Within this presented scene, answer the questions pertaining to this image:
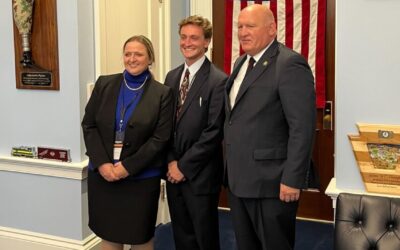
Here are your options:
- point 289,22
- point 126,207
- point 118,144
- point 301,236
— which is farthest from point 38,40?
point 301,236

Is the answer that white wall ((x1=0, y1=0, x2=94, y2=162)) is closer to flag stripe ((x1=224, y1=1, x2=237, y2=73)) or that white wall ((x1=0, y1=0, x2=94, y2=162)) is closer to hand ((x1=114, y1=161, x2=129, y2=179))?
hand ((x1=114, y1=161, x2=129, y2=179))

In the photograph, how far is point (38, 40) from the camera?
114 inches

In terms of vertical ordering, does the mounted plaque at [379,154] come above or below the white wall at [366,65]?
below

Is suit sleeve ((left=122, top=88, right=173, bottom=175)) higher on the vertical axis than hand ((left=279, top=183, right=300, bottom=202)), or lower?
higher

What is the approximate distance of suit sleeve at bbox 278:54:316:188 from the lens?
6.52 ft

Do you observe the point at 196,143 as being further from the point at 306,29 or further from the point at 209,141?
the point at 306,29

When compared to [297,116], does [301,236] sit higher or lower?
lower

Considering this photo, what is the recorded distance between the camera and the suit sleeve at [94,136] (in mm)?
2398

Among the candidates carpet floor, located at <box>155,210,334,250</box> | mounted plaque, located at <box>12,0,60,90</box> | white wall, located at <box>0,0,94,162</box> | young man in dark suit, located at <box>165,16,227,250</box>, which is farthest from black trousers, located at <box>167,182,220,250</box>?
mounted plaque, located at <box>12,0,60,90</box>

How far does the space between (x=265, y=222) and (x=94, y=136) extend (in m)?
0.93

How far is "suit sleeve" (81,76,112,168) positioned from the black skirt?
0.10m

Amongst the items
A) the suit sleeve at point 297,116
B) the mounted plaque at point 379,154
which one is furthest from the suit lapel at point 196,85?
the mounted plaque at point 379,154

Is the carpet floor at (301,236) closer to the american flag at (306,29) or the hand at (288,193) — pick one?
the american flag at (306,29)

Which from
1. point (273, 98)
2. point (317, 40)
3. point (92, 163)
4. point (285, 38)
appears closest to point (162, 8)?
point (285, 38)
